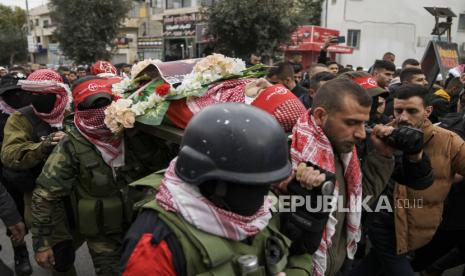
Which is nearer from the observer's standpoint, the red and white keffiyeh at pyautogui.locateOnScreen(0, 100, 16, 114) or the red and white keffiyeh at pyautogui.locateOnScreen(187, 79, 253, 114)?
the red and white keffiyeh at pyautogui.locateOnScreen(187, 79, 253, 114)

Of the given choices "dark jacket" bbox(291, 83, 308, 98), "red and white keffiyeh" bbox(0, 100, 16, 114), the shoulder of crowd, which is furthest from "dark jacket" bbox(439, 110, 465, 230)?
"red and white keffiyeh" bbox(0, 100, 16, 114)

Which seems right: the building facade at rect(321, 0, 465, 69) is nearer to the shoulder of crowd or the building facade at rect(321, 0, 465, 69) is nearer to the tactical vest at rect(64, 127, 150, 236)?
the shoulder of crowd

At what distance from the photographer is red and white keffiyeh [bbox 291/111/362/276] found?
6.79 ft

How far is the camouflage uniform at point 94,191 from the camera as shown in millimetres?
2738

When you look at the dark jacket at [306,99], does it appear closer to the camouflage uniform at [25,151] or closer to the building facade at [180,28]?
the camouflage uniform at [25,151]

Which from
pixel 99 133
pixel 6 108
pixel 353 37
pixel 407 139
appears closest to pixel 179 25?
pixel 353 37

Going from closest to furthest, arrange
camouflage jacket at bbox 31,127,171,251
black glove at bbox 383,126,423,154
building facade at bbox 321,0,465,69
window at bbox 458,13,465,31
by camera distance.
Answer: black glove at bbox 383,126,423,154, camouflage jacket at bbox 31,127,171,251, building facade at bbox 321,0,465,69, window at bbox 458,13,465,31

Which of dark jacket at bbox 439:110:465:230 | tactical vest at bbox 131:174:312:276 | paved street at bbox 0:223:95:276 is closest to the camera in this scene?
tactical vest at bbox 131:174:312:276

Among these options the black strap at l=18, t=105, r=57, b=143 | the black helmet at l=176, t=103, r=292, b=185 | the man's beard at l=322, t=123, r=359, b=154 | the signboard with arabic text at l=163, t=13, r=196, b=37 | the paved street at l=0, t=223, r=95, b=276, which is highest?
the signboard with arabic text at l=163, t=13, r=196, b=37

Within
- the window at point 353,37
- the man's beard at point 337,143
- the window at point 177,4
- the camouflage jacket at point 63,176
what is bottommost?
the camouflage jacket at point 63,176

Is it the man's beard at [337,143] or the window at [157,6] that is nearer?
the man's beard at [337,143]

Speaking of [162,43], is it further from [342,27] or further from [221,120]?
[221,120]

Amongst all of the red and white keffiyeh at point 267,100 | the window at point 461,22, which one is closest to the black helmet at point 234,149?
the red and white keffiyeh at point 267,100

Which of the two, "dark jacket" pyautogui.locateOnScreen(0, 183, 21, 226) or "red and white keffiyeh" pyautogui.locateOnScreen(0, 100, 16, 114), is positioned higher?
"red and white keffiyeh" pyautogui.locateOnScreen(0, 100, 16, 114)
